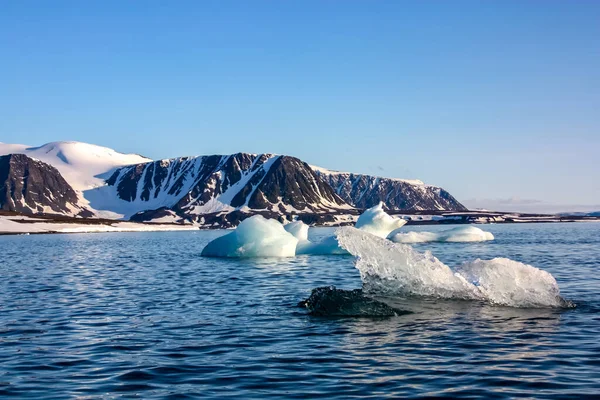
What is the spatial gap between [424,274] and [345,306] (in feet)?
15.2

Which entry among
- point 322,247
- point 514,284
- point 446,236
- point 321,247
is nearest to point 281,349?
point 514,284

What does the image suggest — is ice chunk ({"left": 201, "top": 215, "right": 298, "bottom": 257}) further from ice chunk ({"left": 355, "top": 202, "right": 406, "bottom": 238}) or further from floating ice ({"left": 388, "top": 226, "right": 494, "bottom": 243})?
floating ice ({"left": 388, "top": 226, "right": 494, "bottom": 243})

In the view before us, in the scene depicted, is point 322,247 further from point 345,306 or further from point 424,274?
point 345,306

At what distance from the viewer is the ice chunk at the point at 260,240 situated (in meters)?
48.6

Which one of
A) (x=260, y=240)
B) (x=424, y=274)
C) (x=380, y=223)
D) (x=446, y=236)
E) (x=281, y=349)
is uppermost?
(x=380, y=223)

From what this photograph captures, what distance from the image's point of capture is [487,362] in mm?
13234

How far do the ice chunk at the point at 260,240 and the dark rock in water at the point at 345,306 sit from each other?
27.2 metres

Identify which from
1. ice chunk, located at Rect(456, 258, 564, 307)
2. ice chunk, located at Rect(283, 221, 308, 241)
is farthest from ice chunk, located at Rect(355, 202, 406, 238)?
ice chunk, located at Rect(456, 258, 564, 307)

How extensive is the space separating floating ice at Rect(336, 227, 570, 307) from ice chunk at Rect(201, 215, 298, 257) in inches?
967

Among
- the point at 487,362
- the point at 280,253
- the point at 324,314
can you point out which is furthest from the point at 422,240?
the point at 487,362

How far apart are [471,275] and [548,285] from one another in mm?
3126

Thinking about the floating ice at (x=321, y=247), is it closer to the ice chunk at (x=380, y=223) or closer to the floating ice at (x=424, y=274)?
the ice chunk at (x=380, y=223)

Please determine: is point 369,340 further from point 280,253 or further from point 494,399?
point 280,253

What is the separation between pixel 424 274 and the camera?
2361cm
